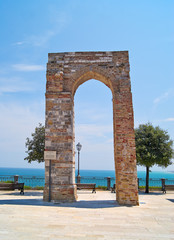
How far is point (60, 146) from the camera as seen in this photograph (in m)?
8.78

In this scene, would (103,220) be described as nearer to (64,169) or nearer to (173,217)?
(173,217)

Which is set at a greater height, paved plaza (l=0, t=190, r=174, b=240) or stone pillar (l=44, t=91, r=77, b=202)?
stone pillar (l=44, t=91, r=77, b=202)

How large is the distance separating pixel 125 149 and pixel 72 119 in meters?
2.92

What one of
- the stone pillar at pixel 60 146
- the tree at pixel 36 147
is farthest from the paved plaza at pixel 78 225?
the tree at pixel 36 147

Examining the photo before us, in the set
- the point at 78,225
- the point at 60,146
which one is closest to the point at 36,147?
the point at 60,146

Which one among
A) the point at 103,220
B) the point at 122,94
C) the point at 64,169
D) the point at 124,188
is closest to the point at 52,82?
the point at 122,94

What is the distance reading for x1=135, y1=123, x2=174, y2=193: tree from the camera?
15688mm

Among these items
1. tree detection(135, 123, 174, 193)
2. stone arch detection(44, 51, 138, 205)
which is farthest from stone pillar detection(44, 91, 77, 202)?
tree detection(135, 123, 174, 193)

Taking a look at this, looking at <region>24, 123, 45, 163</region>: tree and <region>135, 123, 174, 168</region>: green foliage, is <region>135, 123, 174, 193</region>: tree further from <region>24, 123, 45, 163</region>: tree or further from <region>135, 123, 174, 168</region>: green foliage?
<region>24, 123, 45, 163</region>: tree

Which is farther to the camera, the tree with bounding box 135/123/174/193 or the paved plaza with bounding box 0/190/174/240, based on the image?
the tree with bounding box 135/123/174/193

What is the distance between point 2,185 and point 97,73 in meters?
9.02

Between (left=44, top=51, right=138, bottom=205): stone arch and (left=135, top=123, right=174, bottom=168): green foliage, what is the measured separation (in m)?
7.72

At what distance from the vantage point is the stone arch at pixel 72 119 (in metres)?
8.30

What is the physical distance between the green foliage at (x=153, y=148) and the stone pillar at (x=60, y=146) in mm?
8809
